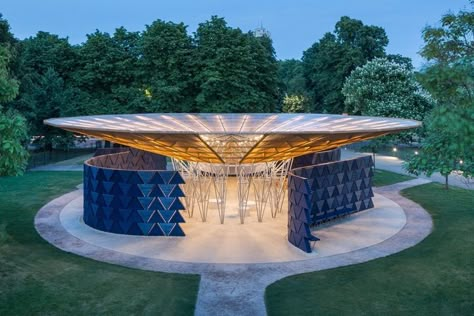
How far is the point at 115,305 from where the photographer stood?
43.8 feet

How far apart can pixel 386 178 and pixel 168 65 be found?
90.9 ft

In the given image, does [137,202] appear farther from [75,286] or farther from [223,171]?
[75,286]

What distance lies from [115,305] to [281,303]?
502 centimetres

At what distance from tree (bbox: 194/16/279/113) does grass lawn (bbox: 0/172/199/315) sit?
3263 centimetres

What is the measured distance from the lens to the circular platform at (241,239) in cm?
1816

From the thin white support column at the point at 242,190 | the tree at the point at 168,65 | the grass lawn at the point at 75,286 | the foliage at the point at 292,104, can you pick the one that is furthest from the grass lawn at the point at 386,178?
the foliage at the point at 292,104

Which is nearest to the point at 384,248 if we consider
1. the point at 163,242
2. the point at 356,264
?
the point at 356,264

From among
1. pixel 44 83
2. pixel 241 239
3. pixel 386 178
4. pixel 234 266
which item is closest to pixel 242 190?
pixel 241 239

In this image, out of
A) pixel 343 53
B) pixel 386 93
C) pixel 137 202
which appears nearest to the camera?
pixel 137 202

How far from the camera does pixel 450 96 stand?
28.8 feet

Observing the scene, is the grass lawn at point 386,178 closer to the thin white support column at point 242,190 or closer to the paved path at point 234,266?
the paved path at point 234,266

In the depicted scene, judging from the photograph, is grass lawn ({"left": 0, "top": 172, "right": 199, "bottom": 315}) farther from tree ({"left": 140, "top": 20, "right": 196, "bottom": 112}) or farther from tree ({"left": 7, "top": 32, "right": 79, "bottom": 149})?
tree ({"left": 140, "top": 20, "right": 196, "bottom": 112})

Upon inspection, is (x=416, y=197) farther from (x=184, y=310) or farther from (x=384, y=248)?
(x=184, y=310)

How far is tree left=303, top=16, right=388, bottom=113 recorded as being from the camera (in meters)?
63.1
